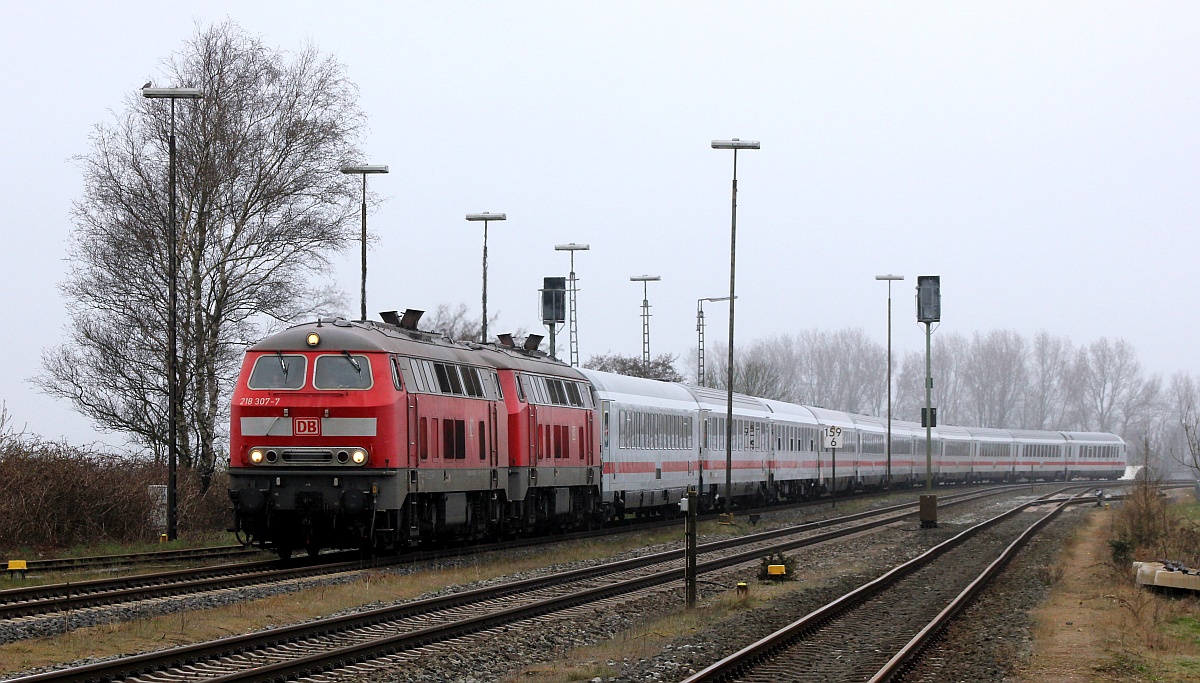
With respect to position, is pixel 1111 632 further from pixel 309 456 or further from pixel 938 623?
pixel 309 456

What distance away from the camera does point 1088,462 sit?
9838 centimetres

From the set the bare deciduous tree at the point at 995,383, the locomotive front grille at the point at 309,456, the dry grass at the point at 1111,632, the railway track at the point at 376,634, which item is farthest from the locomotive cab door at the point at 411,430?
the bare deciduous tree at the point at 995,383

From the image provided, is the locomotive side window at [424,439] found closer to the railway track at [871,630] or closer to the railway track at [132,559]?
the railway track at [132,559]

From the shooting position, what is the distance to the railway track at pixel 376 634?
37.8 feet

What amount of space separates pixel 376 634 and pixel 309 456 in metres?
6.80

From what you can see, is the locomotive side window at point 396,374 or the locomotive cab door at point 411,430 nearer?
the locomotive side window at point 396,374

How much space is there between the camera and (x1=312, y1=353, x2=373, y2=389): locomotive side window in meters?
21.0

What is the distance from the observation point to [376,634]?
14.3 metres

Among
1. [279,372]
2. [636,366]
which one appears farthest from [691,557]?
[636,366]

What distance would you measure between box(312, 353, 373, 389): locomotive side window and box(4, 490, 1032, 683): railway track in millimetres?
3998

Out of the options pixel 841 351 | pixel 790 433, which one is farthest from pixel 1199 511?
pixel 841 351

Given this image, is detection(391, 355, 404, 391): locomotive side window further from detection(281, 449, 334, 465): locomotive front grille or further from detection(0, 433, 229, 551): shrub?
detection(0, 433, 229, 551): shrub

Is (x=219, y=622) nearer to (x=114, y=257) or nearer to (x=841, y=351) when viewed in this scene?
(x=114, y=257)

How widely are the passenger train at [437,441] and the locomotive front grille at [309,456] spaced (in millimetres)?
15
